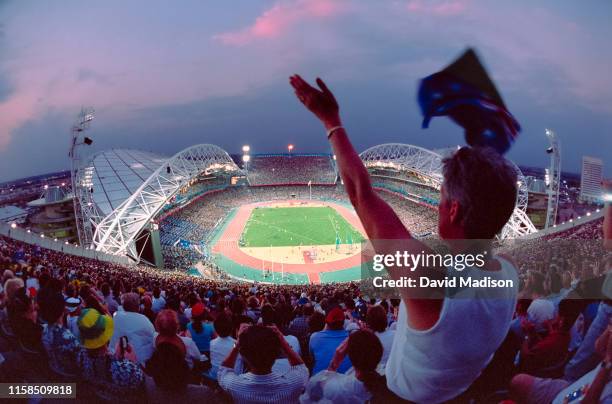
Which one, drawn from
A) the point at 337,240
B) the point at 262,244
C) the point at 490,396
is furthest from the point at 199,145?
the point at 490,396

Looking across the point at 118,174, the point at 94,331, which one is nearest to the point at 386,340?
the point at 94,331

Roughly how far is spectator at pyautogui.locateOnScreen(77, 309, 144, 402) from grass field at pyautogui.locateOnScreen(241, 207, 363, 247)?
109 feet

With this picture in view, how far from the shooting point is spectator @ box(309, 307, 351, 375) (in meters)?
3.90

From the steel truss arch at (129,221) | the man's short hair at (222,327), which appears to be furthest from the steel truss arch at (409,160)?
the man's short hair at (222,327)

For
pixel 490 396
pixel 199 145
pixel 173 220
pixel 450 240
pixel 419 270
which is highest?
pixel 199 145

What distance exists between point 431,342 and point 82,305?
545 cm

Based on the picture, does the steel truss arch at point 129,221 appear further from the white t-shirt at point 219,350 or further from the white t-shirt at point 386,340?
the white t-shirt at point 386,340

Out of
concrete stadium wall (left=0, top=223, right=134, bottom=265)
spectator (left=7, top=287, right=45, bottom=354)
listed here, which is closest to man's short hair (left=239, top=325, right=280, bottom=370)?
A: spectator (left=7, top=287, right=45, bottom=354)

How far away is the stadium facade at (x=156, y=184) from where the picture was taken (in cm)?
2875

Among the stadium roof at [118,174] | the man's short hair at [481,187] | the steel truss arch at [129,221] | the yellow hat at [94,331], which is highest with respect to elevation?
the stadium roof at [118,174]

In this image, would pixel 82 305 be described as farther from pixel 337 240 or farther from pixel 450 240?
pixel 337 240

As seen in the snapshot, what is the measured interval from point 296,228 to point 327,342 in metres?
40.8

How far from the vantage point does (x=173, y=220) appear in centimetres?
4472

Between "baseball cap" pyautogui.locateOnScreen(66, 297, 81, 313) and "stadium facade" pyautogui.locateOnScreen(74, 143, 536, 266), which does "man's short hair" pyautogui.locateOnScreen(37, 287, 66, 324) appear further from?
"stadium facade" pyautogui.locateOnScreen(74, 143, 536, 266)
